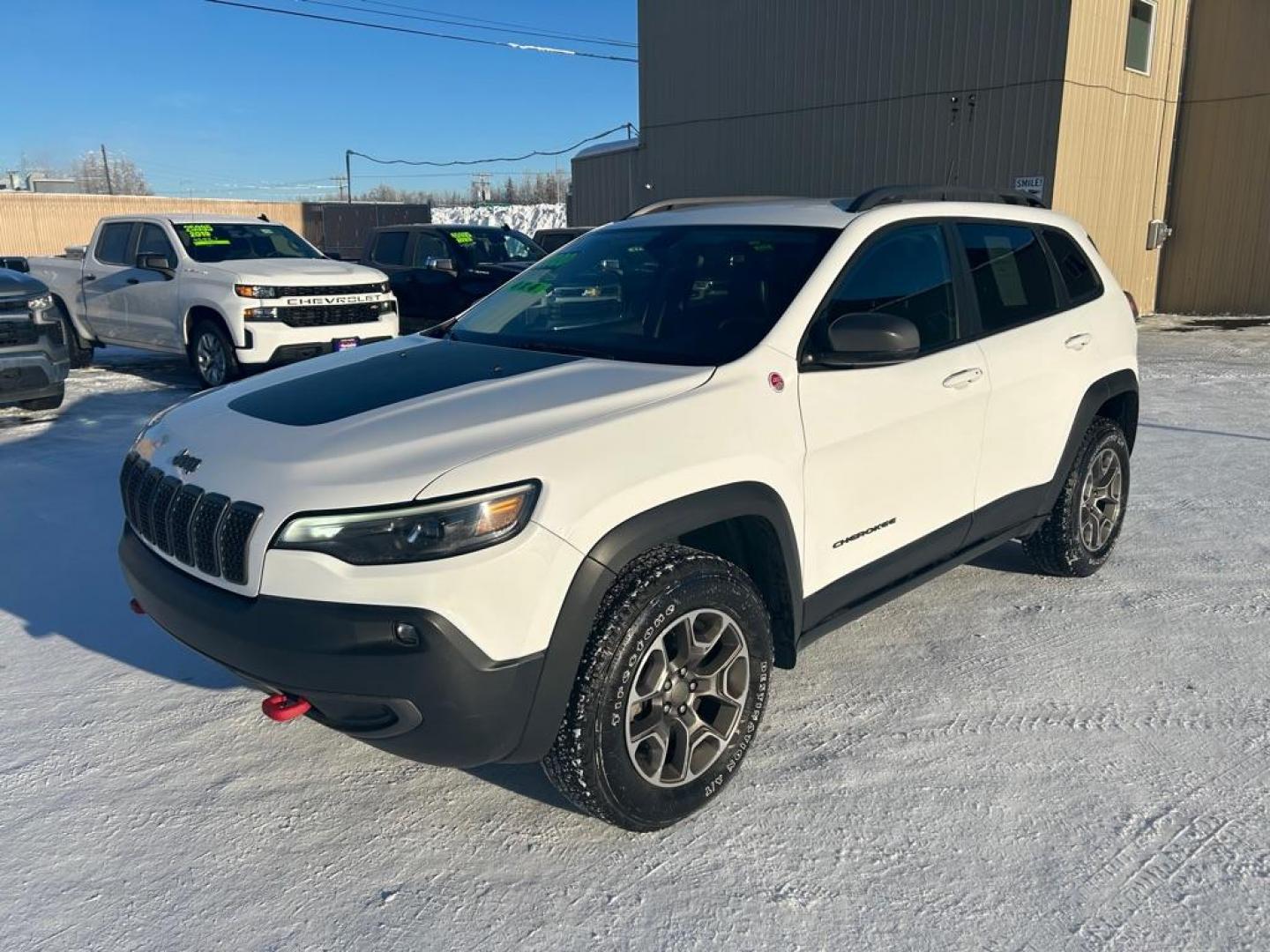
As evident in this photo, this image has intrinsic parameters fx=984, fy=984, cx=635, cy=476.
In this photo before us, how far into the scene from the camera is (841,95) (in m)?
17.5

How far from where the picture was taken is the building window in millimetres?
16188

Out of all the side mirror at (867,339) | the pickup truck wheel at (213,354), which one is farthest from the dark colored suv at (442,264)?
the side mirror at (867,339)

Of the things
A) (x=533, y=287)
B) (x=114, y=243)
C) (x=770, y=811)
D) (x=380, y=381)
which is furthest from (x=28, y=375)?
(x=770, y=811)

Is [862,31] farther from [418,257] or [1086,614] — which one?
[1086,614]

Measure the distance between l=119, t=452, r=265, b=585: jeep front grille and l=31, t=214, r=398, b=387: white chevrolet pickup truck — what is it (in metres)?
5.90

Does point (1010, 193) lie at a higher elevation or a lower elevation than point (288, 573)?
higher

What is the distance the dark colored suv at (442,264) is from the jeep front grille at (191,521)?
9877 mm

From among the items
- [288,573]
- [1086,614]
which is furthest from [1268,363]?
[288,573]

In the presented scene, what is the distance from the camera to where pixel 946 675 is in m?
3.77

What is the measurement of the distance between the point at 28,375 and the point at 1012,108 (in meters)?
14.0

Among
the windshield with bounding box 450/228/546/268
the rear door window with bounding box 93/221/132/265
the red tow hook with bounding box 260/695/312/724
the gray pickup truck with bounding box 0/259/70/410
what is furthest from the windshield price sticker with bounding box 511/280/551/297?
the windshield with bounding box 450/228/546/268

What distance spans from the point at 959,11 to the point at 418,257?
950cm

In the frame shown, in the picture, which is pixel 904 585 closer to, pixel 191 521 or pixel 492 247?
pixel 191 521

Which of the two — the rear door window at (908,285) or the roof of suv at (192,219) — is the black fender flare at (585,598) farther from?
the roof of suv at (192,219)
